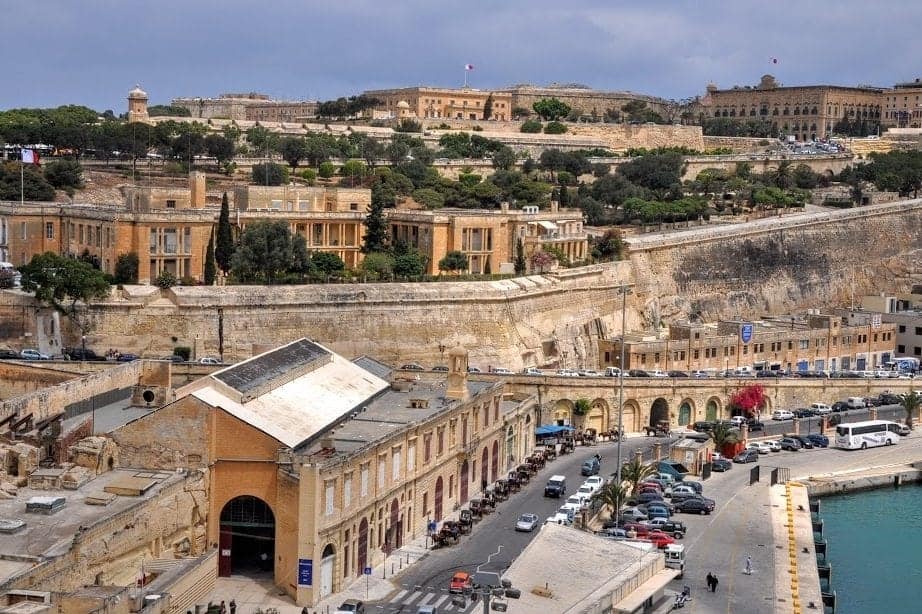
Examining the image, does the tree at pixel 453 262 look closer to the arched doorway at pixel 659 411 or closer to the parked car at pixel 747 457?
the arched doorway at pixel 659 411

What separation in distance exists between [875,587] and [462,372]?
42.0 feet

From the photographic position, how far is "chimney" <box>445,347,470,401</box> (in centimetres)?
4288

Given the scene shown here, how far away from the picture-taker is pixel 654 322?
7419cm

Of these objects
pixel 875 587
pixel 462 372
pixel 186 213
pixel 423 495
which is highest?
pixel 186 213

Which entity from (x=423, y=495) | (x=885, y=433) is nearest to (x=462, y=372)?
(x=423, y=495)

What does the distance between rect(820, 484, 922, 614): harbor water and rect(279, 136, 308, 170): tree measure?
45.7 m

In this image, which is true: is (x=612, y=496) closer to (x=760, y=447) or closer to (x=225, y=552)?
(x=225, y=552)

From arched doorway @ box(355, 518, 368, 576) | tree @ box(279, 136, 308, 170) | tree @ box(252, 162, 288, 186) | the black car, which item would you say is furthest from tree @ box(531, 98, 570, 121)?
arched doorway @ box(355, 518, 368, 576)

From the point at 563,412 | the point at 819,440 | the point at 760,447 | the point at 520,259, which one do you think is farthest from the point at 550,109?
the point at 760,447

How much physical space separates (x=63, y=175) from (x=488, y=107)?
202 feet

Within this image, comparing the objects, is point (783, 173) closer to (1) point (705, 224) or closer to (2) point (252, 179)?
(1) point (705, 224)

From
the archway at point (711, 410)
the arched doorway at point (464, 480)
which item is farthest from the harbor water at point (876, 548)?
the arched doorway at point (464, 480)

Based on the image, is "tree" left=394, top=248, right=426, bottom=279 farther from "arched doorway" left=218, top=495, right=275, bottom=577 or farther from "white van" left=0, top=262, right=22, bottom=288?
"arched doorway" left=218, top=495, right=275, bottom=577

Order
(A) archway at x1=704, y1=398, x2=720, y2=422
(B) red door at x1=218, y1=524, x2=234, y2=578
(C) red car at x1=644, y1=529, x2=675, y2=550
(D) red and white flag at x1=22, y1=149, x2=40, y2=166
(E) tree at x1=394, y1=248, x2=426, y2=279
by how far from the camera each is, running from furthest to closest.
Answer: (D) red and white flag at x1=22, y1=149, x2=40, y2=166 → (E) tree at x1=394, y1=248, x2=426, y2=279 → (A) archway at x1=704, y1=398, x2=720, y2=422 → (C) red car at x1=644, y1=529, x2=675, y2=550 → (B) red door at x1=218, y1=524, x2=234, y2=578
